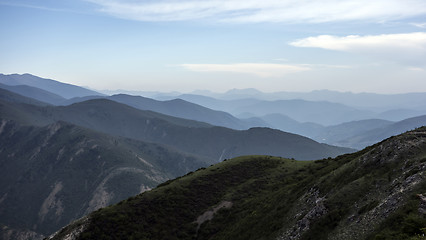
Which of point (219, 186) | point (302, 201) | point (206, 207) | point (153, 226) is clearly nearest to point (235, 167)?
point (219, 186)

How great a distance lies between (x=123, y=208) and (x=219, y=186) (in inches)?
1096

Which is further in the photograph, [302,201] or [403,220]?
[302,201]

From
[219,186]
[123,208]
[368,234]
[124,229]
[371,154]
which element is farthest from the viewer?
[219,186]

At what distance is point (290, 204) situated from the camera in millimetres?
49219

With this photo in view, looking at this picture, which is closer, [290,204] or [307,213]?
[307,213]

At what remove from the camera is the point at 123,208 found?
237 ft

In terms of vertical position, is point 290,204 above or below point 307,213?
below

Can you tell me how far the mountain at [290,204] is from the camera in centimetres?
3206

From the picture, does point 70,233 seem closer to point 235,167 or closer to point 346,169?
point 235,167

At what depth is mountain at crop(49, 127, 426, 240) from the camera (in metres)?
32.1

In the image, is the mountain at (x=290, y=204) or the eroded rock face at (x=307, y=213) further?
the eroded rock face at (x=307, y=213)

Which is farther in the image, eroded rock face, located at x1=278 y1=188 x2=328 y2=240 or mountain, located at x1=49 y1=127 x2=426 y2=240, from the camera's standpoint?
eroded rock face, located at x1=278 y1=188 x2=328 y2=240

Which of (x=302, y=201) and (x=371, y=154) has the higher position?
(x=371, y=154)

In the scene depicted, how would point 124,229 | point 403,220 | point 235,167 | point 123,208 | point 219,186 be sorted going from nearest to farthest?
point 403,220, point 124,229, point 123,208, point 219,186, point 235,167
